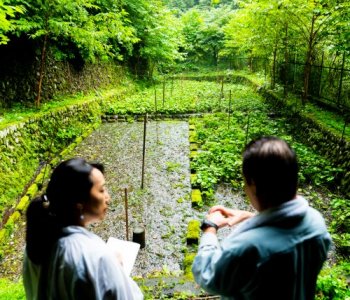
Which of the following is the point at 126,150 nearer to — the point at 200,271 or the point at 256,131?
the point at 256,131

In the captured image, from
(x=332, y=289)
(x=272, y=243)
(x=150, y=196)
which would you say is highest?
(x=272, y=243)

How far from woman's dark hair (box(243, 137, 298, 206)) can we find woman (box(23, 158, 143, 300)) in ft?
2.86

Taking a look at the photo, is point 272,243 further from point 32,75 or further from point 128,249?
point 32,75

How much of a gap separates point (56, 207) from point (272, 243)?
112 cm

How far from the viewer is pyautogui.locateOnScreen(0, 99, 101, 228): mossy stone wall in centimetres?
629

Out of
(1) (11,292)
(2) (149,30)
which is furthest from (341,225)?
(2) (149,30)

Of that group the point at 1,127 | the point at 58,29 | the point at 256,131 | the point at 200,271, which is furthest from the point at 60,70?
the point at 200,271

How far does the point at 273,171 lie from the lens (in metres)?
1.37

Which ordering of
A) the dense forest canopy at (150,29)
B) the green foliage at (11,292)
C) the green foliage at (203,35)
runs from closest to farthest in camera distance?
the green foliage at (11,292), the dense forest canopy at (150,29), the green foliage at (203,35)

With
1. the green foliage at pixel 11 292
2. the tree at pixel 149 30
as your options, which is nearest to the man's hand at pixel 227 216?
the green foliage at pixel 11 292

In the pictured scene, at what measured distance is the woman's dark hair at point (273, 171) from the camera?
1.37 m

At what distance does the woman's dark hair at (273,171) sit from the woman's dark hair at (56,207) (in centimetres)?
92

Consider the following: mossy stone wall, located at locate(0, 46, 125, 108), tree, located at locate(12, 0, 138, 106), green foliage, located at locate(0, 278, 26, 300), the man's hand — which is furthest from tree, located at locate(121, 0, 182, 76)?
the man's hand

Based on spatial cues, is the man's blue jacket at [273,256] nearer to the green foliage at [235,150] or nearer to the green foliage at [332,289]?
the green foliage at [332,289]
